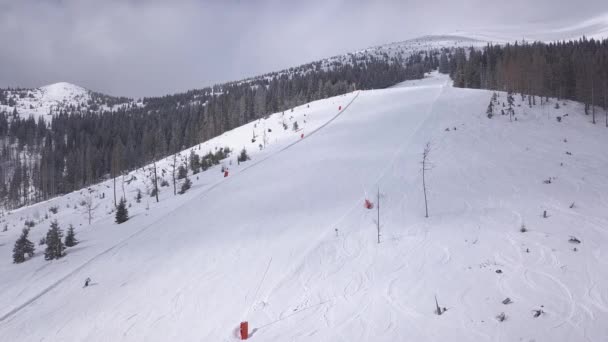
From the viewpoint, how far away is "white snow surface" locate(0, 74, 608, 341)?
988 cm

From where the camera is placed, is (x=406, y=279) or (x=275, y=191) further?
(x=275, y=191)

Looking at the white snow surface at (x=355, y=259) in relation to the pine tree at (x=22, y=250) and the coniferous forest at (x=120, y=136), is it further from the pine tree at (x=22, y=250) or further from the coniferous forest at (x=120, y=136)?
the coniferous forest at (x=120, y=136)

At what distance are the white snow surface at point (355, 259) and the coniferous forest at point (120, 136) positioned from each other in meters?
62.1

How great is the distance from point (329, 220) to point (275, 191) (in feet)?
24.1

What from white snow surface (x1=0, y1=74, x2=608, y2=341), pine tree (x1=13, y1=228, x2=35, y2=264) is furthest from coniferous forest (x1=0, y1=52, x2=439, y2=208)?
white snow surface (x1=0, y1=74, x2=608, y2=341)

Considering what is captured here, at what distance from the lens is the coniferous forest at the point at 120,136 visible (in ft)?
302

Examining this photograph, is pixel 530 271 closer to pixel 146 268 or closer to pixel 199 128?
pixel 146 268

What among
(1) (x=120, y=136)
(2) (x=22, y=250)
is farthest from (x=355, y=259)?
(1) (x=120, y=136)

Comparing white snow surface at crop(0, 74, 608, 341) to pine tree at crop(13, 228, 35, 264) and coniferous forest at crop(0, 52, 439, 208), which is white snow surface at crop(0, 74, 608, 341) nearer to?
pine tree at crop(13, 228, 35, 264)

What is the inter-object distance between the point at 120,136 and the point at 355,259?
406ft

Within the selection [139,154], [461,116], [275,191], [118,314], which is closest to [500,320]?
[118,314]

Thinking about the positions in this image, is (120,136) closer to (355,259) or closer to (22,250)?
(22,250)

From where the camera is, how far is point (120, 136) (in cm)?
11738

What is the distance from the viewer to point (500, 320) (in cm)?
895
